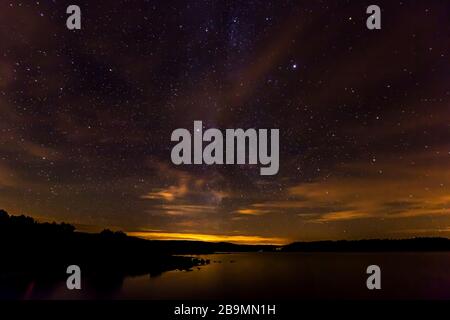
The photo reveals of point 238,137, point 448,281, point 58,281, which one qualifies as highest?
point 238,137

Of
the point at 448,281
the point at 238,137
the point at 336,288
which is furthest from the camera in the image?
the point at 448,281

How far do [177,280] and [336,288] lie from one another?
1832 centimetres

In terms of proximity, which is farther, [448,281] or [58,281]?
[448,281]
